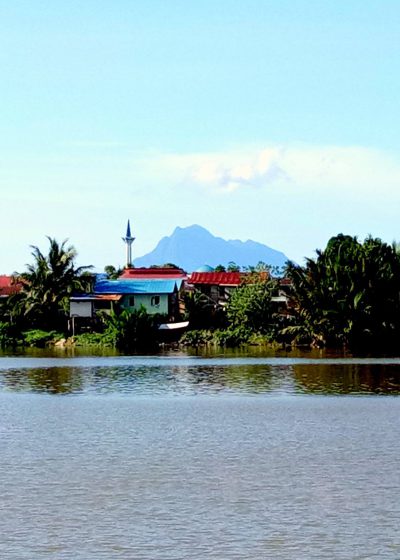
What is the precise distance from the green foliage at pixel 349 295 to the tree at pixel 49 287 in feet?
50.0

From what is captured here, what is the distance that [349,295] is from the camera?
5175 centimetres

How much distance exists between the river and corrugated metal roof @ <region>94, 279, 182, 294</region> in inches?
1333

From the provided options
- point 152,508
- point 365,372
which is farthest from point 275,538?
point 365,372

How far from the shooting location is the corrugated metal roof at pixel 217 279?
72.6 metres

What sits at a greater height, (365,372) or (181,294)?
(181,294)

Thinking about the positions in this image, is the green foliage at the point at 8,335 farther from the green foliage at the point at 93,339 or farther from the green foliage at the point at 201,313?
the green foliage at the point at 201,313

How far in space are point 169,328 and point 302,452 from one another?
141 feet

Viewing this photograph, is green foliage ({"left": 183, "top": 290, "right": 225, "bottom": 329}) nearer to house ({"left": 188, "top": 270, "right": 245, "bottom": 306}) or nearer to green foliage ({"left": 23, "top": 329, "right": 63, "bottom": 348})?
green foliage ({"left": 23, "top": 329, "right": 63, "bottom": 348})

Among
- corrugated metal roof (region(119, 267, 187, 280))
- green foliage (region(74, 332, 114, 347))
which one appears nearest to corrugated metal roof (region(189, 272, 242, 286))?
corrugated metal roof (region(119, 267, 187, 280))

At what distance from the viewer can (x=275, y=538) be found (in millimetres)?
11906

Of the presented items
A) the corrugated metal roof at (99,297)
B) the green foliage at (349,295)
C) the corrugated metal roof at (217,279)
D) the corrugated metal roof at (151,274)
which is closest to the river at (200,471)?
the green foliage at (349,295)

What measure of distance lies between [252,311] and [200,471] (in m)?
43.8

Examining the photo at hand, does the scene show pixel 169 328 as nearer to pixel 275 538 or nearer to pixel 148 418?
pixel 148 418

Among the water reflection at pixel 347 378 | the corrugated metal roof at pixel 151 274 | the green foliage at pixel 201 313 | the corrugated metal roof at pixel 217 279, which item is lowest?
the water reflection at pixel 347 378
